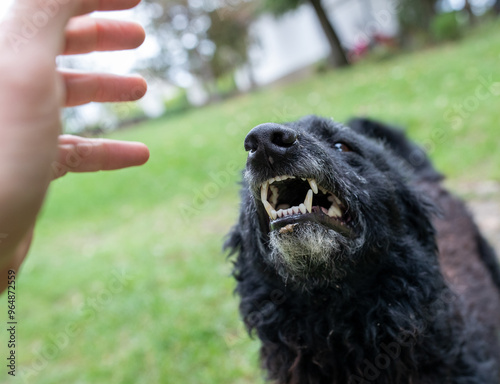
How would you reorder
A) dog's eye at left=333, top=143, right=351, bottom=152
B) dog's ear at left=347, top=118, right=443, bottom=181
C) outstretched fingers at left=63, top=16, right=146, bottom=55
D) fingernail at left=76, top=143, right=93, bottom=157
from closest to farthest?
outstretched fingers at left=63, top=16, right=146, bottom=55 < fingernail at left=76, top=143, right=93, bottom=157 < dog's eye at left=333, top=143, right=351, bottom=152 < dog's ear at left=347, top=118, right=443, bottom=181

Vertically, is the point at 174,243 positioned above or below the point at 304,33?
below

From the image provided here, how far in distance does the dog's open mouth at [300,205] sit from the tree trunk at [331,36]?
1724cm

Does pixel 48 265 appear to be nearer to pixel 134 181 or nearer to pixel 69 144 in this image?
pixel 134 181

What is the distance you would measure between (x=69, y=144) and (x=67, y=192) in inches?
472

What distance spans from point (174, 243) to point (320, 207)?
4.84 metres

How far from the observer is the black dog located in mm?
1671

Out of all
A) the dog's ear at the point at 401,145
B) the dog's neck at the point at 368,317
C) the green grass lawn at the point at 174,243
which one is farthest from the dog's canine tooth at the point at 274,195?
the green grass lawn at the point at 174,243

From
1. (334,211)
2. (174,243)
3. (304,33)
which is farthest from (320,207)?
(304,33)

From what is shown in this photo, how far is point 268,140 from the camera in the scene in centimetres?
161

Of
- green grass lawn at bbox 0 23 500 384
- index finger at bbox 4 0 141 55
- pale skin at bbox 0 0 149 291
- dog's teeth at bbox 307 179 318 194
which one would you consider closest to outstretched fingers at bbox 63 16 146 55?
pale skin at bbox 0 0 149 291

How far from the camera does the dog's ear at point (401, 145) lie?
3223mm

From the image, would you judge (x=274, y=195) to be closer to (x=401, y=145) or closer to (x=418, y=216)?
(x=418, y=216)

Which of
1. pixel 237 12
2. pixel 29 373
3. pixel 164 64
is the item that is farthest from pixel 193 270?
pixel 164 64

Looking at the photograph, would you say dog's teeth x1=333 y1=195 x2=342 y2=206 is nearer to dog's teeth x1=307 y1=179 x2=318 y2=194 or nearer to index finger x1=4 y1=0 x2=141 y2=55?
dog's teeth x1=307 y1=179 x2=318 y2=194
